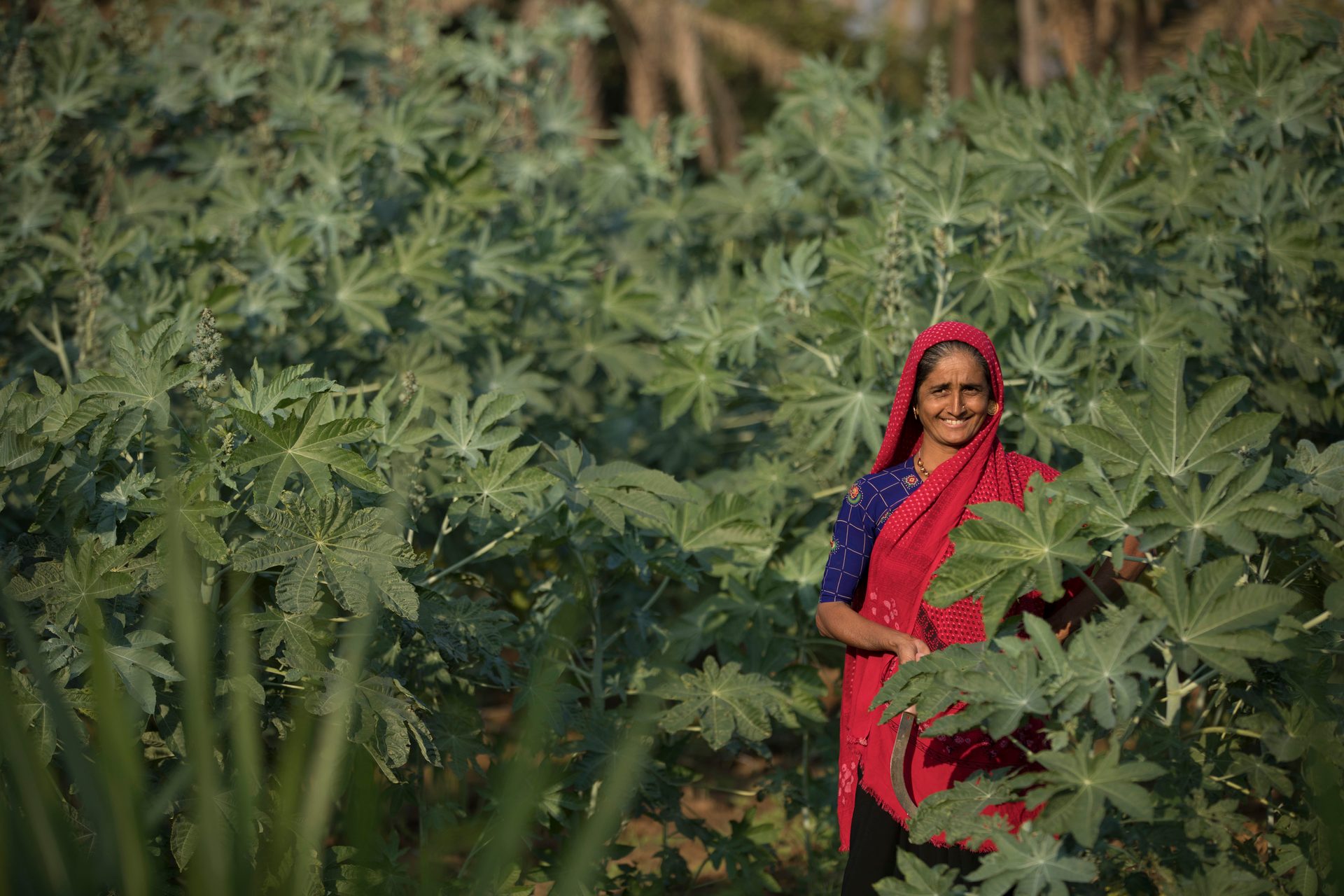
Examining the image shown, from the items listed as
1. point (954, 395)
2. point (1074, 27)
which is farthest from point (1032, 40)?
point (954, 395)

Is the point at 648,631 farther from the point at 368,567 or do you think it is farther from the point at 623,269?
Answer: the point at 623,269

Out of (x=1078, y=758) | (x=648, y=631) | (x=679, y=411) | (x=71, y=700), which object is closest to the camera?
(x=1078, y=758)

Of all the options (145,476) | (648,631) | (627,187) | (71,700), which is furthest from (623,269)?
(71,700)

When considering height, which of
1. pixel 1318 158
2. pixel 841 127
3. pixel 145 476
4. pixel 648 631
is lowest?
pixel 648 631

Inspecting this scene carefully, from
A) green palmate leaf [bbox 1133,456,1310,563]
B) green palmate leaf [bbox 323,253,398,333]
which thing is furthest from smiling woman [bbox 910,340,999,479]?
green palmate leaf [bbox 323,253,398,333]

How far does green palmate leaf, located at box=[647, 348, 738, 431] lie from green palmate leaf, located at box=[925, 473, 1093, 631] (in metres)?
2.09

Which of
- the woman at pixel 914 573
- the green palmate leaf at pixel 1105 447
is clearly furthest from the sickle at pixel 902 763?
the green palmate leaf at pixel 1105 447

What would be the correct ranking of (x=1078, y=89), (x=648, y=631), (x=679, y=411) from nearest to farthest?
1. (x=648, y=631)
2. (x=679, y=411)
3. (x=1078, y=89)

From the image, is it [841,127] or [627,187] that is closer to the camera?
[841,127]

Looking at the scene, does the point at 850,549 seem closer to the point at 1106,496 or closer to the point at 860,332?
the point at 1106,496

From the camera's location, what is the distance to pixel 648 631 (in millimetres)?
4156

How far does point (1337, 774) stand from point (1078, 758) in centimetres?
57

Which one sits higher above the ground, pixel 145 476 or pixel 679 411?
pixel 145 476

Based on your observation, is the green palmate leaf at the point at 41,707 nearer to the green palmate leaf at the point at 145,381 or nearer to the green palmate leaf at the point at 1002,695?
the green palmate leaf at the point at 145,381
